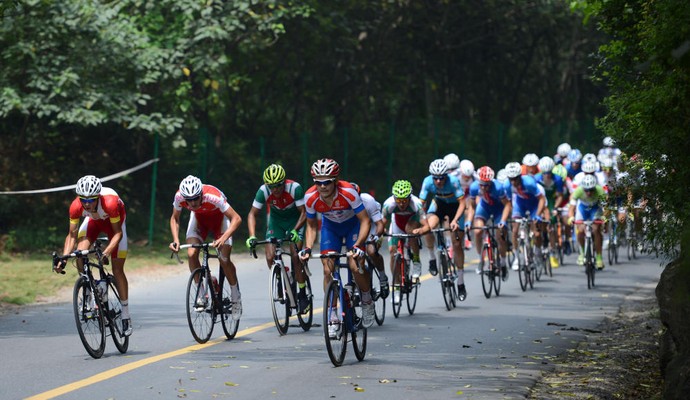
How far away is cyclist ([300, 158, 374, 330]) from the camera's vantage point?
12258 mm

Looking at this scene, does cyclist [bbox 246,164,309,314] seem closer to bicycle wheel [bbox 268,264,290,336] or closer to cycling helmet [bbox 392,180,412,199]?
bicycle wheel [bbox 268,264,290,336]

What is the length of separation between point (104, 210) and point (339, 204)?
2.29 meters

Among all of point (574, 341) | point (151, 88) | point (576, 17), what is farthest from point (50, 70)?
point (576, 17)

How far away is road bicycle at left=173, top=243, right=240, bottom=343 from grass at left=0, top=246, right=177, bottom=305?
4748 mm

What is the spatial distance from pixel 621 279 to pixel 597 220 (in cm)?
159

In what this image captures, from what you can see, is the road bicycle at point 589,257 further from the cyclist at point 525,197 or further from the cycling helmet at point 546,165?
the cycling helmet at point 546,165

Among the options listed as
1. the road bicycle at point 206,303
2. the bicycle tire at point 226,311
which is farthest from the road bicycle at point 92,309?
the bicycle tire at point 226,311

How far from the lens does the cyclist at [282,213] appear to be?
14.1m

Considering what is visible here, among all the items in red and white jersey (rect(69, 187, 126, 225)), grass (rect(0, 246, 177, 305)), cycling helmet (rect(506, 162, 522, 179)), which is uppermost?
cycling helmet (rect(506, 162, 522, 179))

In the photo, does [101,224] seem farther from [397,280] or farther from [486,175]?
[486,175]

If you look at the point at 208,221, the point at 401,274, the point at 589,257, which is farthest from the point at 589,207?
the point at 208,221

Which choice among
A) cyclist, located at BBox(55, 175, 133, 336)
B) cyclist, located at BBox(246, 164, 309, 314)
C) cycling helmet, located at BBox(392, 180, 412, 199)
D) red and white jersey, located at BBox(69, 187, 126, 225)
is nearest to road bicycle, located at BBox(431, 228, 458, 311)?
cycling helmet, located at BBox(392, 180, 412, 199)

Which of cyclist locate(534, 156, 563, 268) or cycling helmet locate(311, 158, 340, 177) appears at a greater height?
cyclist locate(534, 156, 563, 268)

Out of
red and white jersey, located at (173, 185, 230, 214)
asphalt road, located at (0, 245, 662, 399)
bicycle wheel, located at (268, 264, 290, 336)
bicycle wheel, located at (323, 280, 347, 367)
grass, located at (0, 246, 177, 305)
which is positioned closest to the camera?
asphalt road, located at (0, 245, 662, 399)
